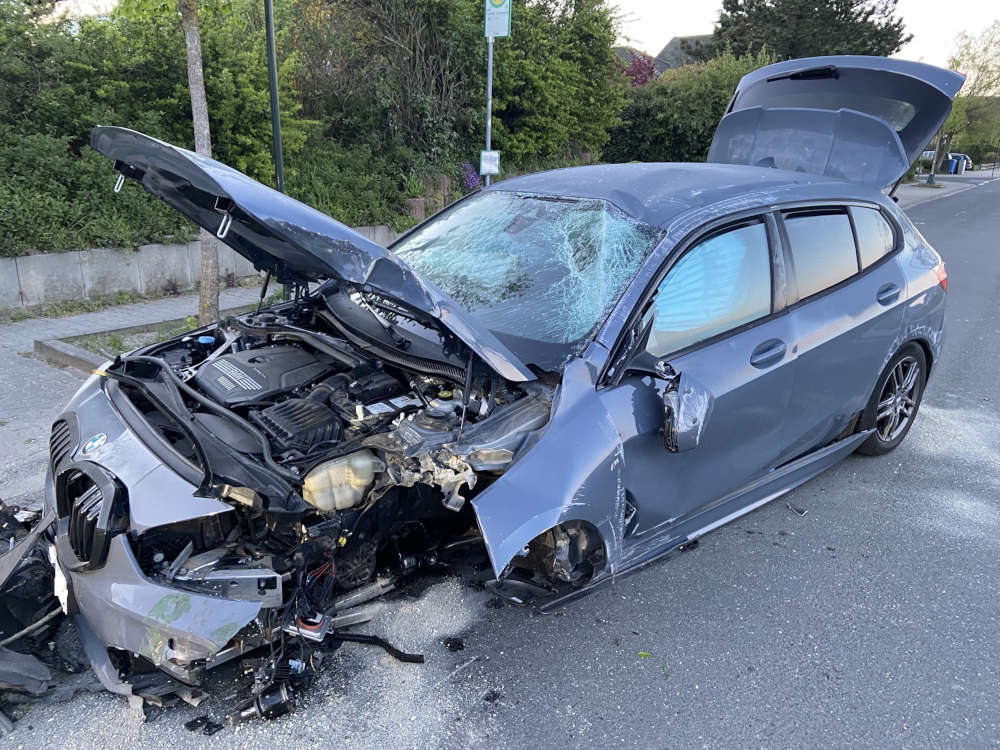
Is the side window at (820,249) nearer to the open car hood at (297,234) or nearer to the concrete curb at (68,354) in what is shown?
the open car hood at (297,234)

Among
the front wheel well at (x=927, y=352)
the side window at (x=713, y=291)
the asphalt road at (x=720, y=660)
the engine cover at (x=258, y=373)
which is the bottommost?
the asphalt road at (x=720, y=660)

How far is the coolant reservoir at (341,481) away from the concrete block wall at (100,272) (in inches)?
190

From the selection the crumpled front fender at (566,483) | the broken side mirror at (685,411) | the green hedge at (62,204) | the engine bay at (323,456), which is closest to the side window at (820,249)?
the broken side mirror at (685,411)

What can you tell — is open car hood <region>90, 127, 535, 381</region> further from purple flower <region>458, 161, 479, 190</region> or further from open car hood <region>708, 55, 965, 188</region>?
purple flower <region>458, 161, 479, 190</region>

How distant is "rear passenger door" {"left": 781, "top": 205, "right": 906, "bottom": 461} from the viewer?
336 cm

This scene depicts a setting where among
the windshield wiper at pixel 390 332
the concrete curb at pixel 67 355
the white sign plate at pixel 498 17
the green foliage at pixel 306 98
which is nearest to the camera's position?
the windshield wiper at pixel 390 332

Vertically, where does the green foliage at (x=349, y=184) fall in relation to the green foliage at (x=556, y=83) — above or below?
below

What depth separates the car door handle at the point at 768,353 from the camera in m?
3.07

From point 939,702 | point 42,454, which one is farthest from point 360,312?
point 939,702

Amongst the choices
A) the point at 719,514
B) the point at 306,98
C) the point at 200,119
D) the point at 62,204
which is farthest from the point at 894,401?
the point at 306,98

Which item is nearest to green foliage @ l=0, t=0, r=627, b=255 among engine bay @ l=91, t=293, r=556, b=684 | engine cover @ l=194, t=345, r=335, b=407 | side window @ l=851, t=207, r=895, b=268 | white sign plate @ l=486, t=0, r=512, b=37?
white sign plate @ l=486, t=0, r=512, b=37

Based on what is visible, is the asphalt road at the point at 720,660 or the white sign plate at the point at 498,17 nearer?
the asphalt road at the point at 720,660

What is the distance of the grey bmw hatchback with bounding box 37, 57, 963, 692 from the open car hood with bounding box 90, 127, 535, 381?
0.01 meters

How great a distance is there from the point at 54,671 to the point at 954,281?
11.8 meters
